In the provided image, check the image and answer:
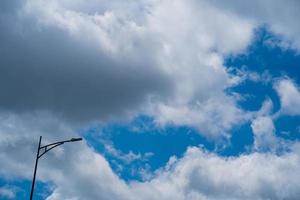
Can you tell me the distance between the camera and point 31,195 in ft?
123

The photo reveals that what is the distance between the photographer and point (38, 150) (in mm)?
39906

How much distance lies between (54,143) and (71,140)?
1800mm

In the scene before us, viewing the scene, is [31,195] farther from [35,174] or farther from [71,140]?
[71,140]

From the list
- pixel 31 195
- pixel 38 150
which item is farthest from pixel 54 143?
pixel 31 195

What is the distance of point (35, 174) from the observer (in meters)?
38.6

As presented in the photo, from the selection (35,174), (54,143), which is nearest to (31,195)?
(35,174)

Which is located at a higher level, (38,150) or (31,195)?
(38,150)

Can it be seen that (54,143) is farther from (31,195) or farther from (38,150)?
(31,195)

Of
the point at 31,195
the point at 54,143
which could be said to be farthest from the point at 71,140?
the point at 31,195

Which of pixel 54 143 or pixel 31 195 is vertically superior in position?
pixel 54 143

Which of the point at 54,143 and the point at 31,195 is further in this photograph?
the point at 54,143

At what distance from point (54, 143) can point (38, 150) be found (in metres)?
1.44

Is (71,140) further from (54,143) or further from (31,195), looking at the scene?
(31,195)

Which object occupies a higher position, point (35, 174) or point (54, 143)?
point (54, 143)
